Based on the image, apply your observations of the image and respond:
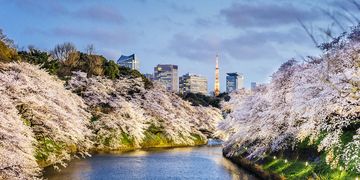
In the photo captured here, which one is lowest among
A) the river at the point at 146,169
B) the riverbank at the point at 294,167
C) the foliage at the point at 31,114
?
the river at the point at 146,169

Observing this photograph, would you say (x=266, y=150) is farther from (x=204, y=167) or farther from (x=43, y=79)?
(x=43, y=79)

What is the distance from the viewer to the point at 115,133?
57844mm

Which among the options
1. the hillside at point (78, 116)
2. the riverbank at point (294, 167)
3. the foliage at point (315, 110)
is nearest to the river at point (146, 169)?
the riverbank at point (294, 167)

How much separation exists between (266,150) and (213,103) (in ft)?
280

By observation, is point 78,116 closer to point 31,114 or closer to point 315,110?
point 31,114

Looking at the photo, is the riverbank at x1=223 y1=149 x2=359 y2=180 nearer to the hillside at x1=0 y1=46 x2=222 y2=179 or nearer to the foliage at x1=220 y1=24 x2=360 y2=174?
the foliage at x1=220 y1=24 x2=360 y2=174

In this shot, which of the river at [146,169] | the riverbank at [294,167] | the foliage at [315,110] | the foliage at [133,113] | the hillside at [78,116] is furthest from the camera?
the foliage at [133,113]

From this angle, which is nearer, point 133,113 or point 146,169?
point 146,169

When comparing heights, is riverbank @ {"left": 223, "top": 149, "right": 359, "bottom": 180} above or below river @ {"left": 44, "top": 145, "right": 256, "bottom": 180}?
above

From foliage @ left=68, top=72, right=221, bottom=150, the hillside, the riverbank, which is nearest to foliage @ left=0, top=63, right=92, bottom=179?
the hillside

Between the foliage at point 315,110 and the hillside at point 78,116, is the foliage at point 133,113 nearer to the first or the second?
the hillside at point 78,116

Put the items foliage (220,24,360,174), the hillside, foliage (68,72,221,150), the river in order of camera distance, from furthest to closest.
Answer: foliage (68,72,221,150), the river, the hillside, foliage (220,24,360,174)

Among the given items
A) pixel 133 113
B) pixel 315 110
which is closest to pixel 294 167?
pixel 315 110

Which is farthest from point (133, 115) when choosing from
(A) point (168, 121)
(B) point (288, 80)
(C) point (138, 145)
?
(B) point (288, 80)
